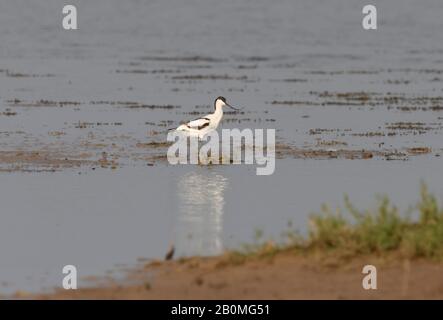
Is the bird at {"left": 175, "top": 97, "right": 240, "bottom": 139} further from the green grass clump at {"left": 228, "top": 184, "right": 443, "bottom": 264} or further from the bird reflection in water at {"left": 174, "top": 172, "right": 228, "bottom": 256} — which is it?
the green grass clump at {"left": 228, "top": 184, "right": 443, "bottom": 264}

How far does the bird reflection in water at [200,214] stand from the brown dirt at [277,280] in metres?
1.32

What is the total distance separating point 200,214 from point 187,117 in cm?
1153

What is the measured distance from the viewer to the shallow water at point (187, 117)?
52.3 feet

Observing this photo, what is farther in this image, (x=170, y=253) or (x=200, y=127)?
(x=200, y=127)

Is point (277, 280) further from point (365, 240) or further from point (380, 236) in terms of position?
point (380, 236)

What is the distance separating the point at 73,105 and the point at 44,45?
774 inches

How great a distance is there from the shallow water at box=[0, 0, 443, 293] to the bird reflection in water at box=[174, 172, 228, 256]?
0.04 metres

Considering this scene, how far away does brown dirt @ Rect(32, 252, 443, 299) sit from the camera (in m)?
12.0

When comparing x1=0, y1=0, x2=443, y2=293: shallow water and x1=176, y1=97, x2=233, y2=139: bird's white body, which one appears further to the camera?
x1=176, y1=97, x2=233, y2=139: bird's white body

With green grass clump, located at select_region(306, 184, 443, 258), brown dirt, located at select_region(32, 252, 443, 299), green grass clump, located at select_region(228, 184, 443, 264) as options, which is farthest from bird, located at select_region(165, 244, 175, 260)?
green grass clump, located at select_region(306, 184, 443, 258)

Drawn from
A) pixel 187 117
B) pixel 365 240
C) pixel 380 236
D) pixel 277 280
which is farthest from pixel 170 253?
pixel 187 117

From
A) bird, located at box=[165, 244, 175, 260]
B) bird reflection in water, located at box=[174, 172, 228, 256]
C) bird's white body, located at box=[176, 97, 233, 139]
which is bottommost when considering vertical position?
bird, located at box=[165, 244, 175, 260]

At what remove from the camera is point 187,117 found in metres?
28.7
